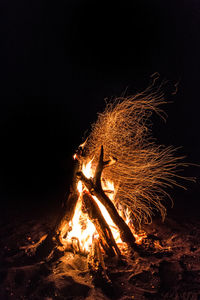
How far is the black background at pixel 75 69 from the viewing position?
348 inches

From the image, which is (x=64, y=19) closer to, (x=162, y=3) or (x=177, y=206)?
(x=162, y=3)

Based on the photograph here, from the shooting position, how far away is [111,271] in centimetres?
250

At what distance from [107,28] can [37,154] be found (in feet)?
20.6

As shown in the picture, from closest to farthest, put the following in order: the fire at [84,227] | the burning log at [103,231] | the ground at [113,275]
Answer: the ground at [113,275] < the burning log at [103,231] < the fire at [84,227]

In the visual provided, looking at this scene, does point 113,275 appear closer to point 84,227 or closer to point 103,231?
point 103,231

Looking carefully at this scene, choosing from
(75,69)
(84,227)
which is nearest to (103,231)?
(84,227)

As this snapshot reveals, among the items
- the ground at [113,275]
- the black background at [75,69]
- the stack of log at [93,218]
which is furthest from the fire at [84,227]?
the black background at [75,69]

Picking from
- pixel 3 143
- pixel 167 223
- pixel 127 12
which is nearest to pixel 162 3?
pixel 127 12

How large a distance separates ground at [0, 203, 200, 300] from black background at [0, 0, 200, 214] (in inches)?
178

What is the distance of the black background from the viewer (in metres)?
8.83

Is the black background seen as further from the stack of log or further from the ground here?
the ground

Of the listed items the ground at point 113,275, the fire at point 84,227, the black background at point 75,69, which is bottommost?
the ground at point 113,275

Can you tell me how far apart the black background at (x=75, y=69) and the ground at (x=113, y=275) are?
4.51 meters

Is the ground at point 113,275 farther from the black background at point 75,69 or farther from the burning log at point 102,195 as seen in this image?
the black background at point 75,69
